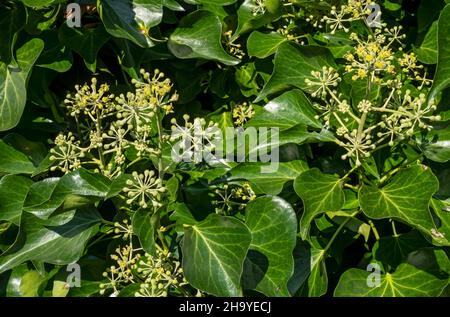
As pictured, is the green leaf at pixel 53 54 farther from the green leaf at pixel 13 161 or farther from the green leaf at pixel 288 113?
the green leaf at pixel 288 113

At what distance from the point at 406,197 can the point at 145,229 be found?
77 centimetres

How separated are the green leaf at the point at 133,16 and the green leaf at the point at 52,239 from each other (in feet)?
1.94

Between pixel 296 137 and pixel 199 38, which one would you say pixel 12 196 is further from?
pixel 296 137

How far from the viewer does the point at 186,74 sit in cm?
257

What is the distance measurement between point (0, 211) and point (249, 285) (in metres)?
0.87

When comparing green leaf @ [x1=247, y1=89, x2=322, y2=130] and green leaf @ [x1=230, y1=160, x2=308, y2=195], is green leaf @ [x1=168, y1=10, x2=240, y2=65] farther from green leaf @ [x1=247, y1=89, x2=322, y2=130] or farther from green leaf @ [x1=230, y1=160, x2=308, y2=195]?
green leaf @ [x1=230, y1=160, x2=308, y2=195]

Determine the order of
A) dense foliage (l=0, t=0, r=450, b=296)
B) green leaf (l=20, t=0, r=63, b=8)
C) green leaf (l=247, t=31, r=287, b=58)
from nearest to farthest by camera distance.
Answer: dense foliage (l=0, t=0, r=450, b=296), green leaf (l=20, t=0, r=63, b=8), green leaf (l=247, t=31, r=287, b=58)

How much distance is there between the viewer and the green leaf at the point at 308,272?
205 centimetres

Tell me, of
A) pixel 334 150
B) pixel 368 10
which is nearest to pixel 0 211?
pixel 334 150

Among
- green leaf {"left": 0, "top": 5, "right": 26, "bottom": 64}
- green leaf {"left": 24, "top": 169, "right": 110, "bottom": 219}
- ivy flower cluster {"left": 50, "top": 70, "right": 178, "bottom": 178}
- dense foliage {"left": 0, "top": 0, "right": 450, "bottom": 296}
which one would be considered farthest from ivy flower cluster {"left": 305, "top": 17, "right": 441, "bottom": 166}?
green leaf {"left": 0, "top": 5, "right": 26, "bottom": 64}

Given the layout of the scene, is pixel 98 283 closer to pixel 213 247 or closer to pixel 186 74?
pixel 213 247

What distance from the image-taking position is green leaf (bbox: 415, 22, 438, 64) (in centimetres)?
232

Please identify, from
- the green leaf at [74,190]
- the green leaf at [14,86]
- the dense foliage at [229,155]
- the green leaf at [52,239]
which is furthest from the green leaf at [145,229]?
the green leaf at [14,86]

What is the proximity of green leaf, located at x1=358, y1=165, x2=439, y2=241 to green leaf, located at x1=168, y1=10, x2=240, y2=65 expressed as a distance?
65 cm
